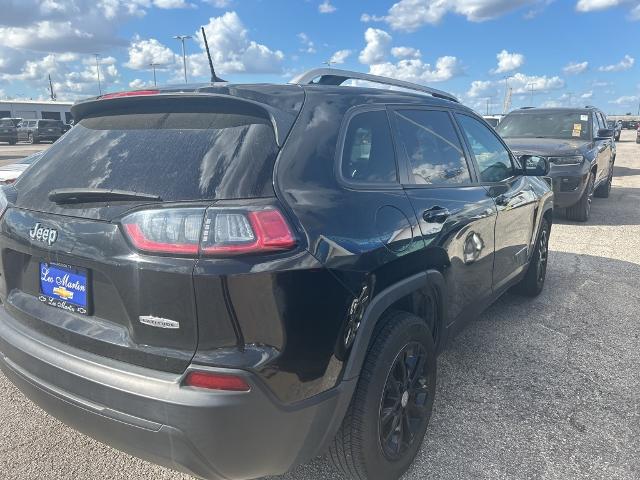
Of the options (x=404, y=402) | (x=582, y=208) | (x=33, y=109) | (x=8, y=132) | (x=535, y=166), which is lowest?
(x=404, y=402)

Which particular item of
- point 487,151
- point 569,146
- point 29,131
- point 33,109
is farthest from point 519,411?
point 33,109

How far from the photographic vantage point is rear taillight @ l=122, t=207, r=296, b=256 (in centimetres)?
170

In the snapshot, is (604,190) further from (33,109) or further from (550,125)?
(33,109)

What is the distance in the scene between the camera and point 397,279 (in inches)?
88.5

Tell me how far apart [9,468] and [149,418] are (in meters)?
1.24

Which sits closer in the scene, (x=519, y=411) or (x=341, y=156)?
(x=341, y=156)

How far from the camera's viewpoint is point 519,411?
2957 mm

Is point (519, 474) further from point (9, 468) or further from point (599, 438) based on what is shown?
point (9, 468)

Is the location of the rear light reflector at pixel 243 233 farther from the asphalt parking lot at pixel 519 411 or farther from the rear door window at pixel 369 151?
the asphalt parking lot at pixel 519 411

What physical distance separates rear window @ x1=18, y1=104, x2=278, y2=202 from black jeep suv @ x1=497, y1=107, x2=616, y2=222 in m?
6.82

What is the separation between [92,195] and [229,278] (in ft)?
2.26

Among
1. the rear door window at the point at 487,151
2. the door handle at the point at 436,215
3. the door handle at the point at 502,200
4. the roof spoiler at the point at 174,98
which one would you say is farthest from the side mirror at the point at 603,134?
the roof spoiler at the point at 174,98

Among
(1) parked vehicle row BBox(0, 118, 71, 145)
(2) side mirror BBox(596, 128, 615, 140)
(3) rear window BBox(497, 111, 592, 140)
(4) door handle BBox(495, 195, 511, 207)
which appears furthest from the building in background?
(4) door handle BBox(495, 195, 511, 207)

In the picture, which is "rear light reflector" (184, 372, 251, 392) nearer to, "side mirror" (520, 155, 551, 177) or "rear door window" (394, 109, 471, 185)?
"rear door window" (394, 109, 471, 185)
